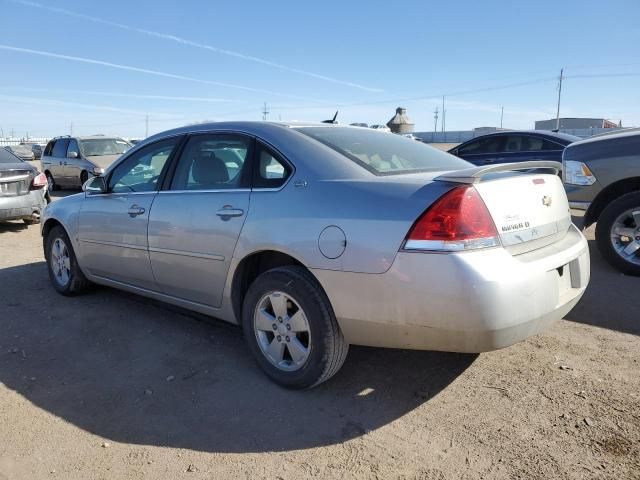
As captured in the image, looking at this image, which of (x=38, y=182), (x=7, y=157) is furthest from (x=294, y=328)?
(x=7, y=157)

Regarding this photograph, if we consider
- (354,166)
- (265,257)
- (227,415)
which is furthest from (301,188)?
(227,415)

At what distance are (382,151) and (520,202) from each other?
0.98 m

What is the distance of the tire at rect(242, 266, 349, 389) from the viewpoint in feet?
9.30

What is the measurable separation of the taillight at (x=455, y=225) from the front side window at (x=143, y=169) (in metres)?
2.25

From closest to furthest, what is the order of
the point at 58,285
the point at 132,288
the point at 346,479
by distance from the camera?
1. the point at 346,479
2. the point at 132,288
3. the point at 58,285

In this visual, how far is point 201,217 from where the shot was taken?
345 centimetres

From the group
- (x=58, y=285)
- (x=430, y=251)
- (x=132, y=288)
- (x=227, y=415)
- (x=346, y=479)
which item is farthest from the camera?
(x=58, y=285)

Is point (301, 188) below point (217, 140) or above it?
below

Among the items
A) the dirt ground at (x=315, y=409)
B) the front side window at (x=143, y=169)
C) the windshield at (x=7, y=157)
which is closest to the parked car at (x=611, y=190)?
the dirt ground at (x=315, y=409)

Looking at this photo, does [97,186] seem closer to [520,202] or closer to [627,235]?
[520,202]

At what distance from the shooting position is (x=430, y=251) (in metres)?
2.47

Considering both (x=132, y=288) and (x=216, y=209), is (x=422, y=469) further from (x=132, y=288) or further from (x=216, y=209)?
(x=132, y=288)

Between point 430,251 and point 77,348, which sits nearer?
point 430,251

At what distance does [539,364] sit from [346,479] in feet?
5.45
